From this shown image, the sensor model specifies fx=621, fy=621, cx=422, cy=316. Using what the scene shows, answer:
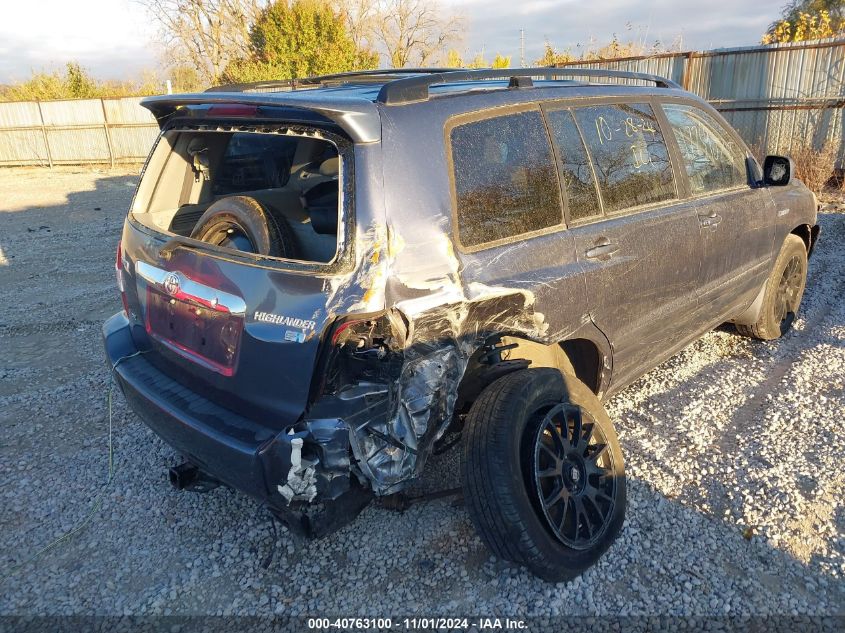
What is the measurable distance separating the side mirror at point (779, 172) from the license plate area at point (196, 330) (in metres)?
3.71

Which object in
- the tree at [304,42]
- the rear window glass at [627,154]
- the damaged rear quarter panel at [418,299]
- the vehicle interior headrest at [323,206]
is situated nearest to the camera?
the damaged rear quarter panel at [418,299]

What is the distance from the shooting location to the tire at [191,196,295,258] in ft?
8.11

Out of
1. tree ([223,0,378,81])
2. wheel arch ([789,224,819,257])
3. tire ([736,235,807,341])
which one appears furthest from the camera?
tree ([223,0,378,81])

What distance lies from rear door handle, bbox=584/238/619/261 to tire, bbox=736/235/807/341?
226 centimetres

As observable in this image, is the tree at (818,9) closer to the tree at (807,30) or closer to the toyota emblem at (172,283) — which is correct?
the tree at (807,30)

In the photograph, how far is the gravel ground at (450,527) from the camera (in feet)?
8.23

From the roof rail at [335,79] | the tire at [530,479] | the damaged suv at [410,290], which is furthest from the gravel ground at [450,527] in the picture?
the roof rail at [335,79]

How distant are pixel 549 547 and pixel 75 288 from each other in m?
6.50

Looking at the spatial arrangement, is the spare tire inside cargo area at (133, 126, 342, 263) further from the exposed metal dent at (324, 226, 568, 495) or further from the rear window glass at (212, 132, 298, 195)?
the exposed metal dent at (324, 226, 568, 495)

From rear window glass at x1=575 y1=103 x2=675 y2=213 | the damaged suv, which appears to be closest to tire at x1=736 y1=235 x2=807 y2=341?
the damaged suv

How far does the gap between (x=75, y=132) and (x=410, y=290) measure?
2243cm

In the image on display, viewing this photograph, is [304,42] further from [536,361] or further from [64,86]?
[536,361]

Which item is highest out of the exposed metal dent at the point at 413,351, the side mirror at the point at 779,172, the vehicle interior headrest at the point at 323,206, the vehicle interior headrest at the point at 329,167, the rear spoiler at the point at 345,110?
the rear spoiler at the point at 345,110

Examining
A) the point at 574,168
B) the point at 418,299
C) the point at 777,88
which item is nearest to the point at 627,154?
the point at 574,168
